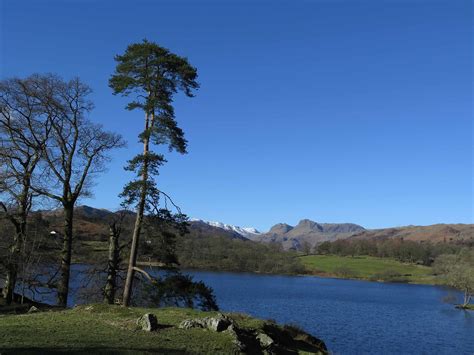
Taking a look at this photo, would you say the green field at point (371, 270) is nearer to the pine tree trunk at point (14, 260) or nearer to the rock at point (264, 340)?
the pine tree trunk at point (14, 260)

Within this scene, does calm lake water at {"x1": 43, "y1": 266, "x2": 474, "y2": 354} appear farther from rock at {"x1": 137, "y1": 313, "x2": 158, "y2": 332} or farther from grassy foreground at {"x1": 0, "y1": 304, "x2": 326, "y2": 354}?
rock at {"x1": 137, "y1": 313, "x2": 158, "y2": 332}

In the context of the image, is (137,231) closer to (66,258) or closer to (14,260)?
(66,258)

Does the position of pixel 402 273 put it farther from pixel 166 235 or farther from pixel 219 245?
pixel 166 235

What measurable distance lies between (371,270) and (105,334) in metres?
176

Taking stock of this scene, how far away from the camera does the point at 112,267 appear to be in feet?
99.1

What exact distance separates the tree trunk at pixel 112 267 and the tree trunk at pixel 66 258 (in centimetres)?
240

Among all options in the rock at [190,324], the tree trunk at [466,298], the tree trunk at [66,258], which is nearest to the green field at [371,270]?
the tree trunk at [466,298]

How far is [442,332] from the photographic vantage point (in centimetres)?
5738

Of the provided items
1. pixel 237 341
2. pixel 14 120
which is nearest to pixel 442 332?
pixel 237 341

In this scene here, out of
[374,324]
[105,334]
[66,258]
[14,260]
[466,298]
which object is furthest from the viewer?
[466,298]

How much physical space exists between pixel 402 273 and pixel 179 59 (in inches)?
6666

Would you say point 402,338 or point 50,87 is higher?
point 50,87

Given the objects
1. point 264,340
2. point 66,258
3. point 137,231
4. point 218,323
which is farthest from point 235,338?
point 66,258

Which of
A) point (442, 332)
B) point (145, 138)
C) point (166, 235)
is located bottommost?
point (442, 332)
